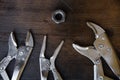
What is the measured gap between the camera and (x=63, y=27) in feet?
2.65

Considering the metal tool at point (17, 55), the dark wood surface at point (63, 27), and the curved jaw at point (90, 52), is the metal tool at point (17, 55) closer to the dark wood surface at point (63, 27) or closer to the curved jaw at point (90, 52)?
the dark wood surface at point (63, 27)

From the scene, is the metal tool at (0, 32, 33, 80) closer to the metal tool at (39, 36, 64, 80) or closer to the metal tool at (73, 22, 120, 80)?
the metal tool at (39, 36, 64, 80)

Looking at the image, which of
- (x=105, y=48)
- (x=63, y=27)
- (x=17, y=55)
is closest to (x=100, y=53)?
(x=105, y=48)

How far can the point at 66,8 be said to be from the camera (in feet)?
2.60

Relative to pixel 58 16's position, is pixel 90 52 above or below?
below

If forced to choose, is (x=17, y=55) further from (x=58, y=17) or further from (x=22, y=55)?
(x=58, y=17)

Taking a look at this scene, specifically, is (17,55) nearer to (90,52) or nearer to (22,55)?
(22,55)

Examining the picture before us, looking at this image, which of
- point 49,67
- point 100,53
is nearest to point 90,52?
point 100,53

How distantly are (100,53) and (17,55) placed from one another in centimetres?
25

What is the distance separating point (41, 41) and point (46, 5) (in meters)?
0.11

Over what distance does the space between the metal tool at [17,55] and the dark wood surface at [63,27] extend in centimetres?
2

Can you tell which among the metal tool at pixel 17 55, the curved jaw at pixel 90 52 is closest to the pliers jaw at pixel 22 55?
the metal tool at pixel 17 55

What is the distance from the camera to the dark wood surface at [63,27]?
2.56 ft

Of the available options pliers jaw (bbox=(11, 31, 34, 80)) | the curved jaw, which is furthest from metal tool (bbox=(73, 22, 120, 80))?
pliers jaw (bbox=(11, 31, 34, 80))
